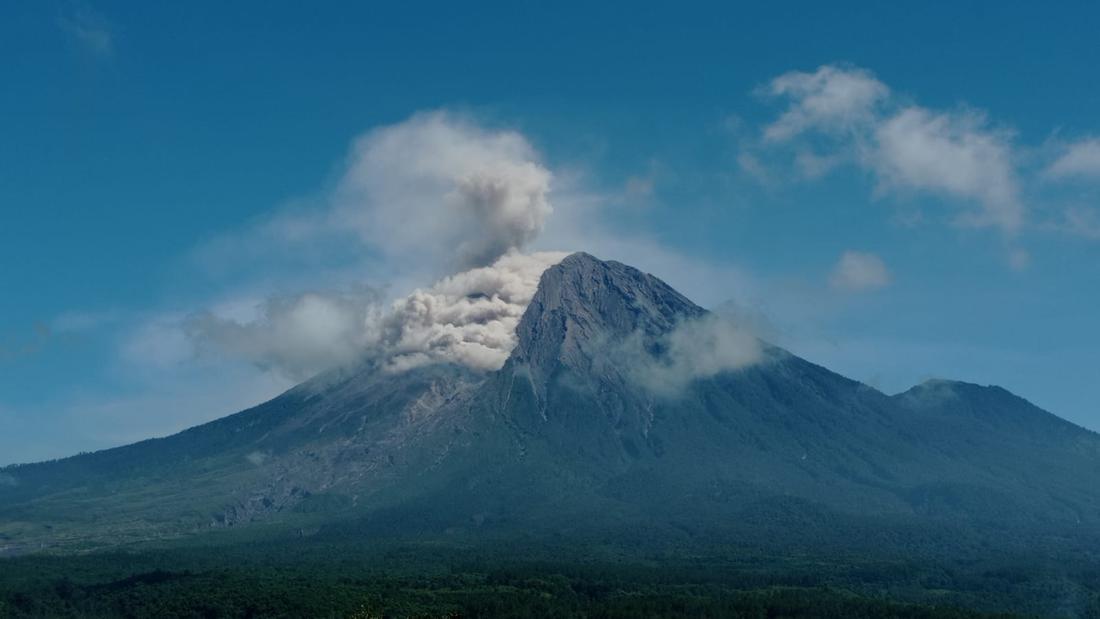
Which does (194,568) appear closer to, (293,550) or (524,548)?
(293,550)

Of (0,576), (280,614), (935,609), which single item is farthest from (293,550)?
(935,609)

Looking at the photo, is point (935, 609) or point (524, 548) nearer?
point (935, 609)

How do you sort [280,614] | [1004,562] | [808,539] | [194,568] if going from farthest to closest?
[808,539] < [1004,562] < [194,568] < [280,614]

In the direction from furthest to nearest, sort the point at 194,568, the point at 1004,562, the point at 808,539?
the point at 808,539
the point at 1004,562
the point at 194,568

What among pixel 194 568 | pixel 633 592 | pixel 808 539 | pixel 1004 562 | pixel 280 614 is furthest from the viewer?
pixel 808 539

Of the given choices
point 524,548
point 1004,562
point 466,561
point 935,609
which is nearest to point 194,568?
point 466,561

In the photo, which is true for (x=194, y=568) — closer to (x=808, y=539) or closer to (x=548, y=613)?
(x=548, y=613)
